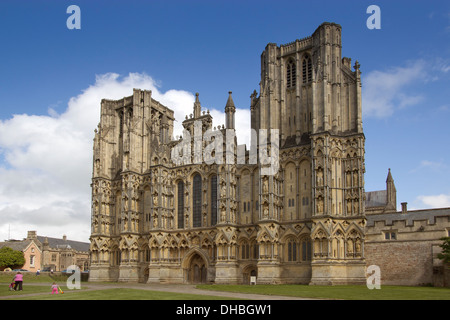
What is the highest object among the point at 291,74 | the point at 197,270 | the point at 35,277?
the point at 291,74

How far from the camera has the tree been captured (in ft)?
266

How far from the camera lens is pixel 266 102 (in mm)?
55594

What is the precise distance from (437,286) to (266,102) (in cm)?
2676

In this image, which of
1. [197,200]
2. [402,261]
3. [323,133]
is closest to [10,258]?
[197,200]

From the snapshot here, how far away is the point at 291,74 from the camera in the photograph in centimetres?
5662

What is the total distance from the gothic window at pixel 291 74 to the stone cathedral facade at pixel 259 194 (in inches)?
5.1

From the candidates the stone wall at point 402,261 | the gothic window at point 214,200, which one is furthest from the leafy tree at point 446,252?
the gothic window at point 214,200

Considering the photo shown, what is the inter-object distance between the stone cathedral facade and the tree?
26332 mm

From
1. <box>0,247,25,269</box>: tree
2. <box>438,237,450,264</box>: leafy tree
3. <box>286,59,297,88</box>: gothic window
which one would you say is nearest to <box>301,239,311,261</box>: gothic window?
<box>438,237,450,264</box>: leafy tree

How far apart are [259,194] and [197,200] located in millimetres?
10917

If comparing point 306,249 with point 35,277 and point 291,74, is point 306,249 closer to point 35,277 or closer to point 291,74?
point 291,74

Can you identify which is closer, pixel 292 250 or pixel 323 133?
pixel 323 133

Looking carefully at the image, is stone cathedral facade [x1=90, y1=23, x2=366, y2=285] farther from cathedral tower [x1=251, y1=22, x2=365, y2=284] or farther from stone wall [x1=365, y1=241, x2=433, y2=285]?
stone wall [x1=365, y1=241, x2=433, y2=285]
